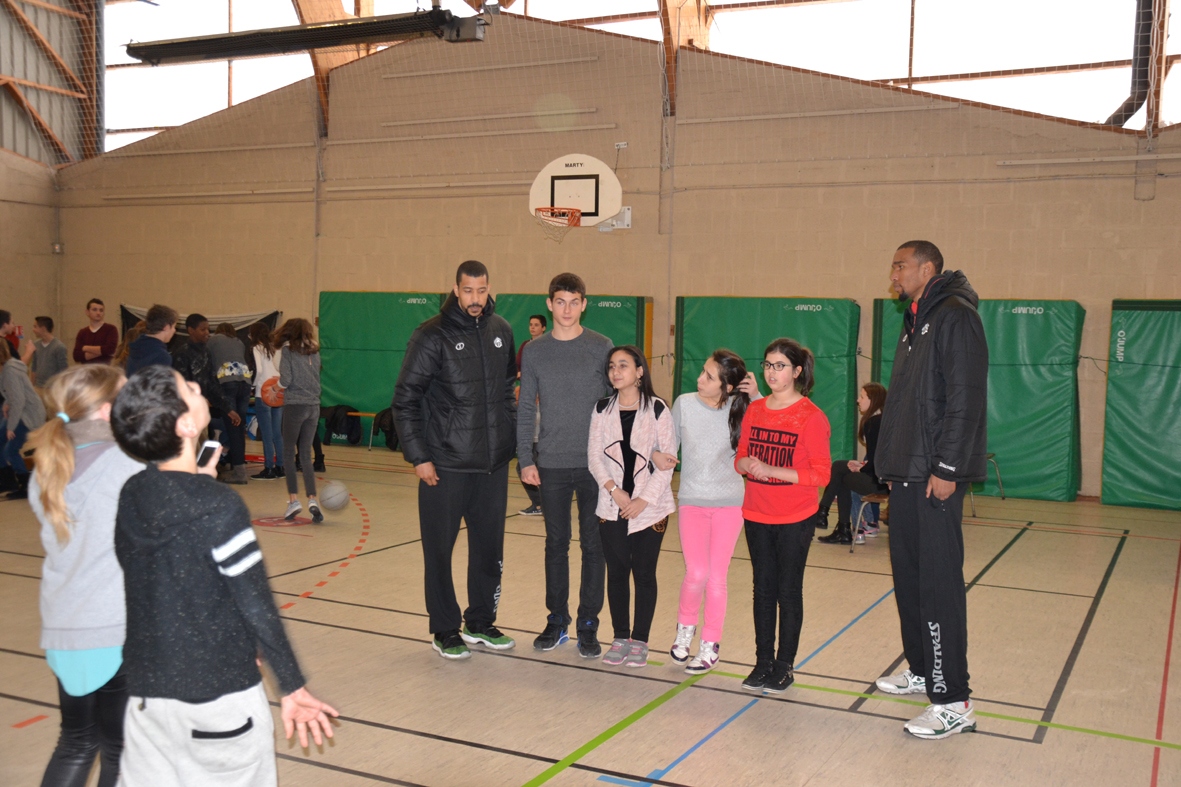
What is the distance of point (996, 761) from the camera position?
357 centimetres

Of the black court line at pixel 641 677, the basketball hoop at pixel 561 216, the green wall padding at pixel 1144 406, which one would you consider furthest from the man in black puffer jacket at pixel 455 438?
the green wall padding at pixel 1144 406

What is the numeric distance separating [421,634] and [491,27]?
1034cm

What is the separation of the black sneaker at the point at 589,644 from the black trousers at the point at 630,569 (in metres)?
0.11

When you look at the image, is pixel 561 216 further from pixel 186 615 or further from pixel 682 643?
pixel 186 615

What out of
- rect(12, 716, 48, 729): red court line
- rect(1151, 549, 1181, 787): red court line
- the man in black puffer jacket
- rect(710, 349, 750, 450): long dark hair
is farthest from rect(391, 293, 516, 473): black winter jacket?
rect(1151, 549, 1181, 787): red court line

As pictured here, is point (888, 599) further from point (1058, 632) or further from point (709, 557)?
point (709, 557)

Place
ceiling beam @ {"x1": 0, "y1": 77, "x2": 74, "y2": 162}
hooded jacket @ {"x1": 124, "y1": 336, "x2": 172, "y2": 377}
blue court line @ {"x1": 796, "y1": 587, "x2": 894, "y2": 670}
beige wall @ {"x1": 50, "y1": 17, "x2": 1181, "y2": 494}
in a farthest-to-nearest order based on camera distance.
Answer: ceiling beam @ {"x1": 0, "y1": 77, "x2": 74, "y2": 162} < beige wall @ {"x1": 50, "y1": 17, "x2": 1181, "y2": 494} < hooded jacket @ {"x1": 124, "y1": 336, "x2": 172, "y2": 377} < blue court line @ {"x1": 796, "y1": 587, "x2": 894, "y2": 670}

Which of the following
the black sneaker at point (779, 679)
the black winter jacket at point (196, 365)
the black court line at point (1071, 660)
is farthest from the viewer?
the black winter jacket at point (196, 365)

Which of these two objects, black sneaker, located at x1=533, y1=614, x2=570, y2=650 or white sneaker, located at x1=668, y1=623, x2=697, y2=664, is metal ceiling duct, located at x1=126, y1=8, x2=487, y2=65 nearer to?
black sneaker, located at x1=533, y1=614, x2=570, y2=650

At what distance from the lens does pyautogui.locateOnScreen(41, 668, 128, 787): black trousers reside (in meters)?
2.55

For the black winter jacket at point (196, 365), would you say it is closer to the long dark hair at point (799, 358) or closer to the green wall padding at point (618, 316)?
the green wall padding at point (618, 316)

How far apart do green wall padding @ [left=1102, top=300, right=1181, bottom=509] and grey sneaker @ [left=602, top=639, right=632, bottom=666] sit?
777cm

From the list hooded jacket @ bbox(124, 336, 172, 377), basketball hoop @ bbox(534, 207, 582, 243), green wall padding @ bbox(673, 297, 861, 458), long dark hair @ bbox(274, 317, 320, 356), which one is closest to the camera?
hooded jacket @ bbox(124, 336, 172, 377)

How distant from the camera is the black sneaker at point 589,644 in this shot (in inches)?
182
